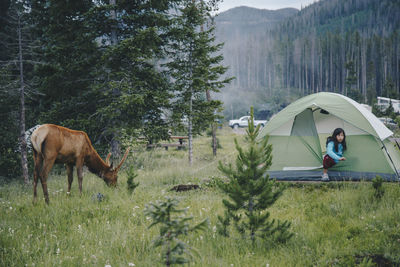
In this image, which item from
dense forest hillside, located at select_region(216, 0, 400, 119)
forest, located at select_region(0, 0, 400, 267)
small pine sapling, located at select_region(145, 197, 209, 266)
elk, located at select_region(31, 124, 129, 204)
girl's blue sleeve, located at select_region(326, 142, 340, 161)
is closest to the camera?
small pine sapling, located at select_region(145, 197, 209, 266)

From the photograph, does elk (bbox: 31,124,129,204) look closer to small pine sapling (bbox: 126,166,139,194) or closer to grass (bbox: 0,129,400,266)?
grass (bbox: 0,129,400,266)

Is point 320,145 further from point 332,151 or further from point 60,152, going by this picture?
point 60,152

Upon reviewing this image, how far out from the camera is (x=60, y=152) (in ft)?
17.6

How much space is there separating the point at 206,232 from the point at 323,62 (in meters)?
86.4

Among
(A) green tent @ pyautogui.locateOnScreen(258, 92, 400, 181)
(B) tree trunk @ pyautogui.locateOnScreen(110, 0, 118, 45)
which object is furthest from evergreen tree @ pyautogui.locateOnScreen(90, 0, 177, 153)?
(A) green tent @ pyautogui.locateOnScreen(258, 92, 400, 181)

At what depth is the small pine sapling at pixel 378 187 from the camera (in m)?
4.89

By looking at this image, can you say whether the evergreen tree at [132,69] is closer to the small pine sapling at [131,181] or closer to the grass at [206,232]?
the small pine sapling at [131,181]

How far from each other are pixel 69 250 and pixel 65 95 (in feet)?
26.4

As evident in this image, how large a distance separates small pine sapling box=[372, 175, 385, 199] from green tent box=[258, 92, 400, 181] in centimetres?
137

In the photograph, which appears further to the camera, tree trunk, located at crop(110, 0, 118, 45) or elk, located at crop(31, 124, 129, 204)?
tree trunk, located at crop(110, 0, 118, 45)

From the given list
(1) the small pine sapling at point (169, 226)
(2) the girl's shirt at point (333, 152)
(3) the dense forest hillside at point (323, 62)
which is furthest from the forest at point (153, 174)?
(3) the dense forest hillside at point (323, 62)

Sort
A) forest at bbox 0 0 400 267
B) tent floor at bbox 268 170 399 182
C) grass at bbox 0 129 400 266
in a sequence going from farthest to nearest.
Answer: tent floor at bbox 268 170 399 182 → forest at bbox 0 0 400 267 → grass at bbox 0 129 400 266

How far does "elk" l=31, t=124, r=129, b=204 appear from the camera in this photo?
5039 millimetres

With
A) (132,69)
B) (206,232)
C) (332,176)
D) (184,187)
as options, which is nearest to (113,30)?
(132,69)
